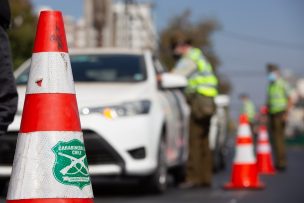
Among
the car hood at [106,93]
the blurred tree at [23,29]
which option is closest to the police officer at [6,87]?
the car hood at [106,93]

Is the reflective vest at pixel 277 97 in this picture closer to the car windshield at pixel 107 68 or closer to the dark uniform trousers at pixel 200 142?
the dark uniform trousers at pixel 200 142

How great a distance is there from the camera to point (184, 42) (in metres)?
12.3

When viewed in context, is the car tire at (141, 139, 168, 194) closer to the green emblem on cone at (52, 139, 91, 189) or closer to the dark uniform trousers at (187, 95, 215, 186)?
the dark uniform trousers at (187, 95, 215, 186)

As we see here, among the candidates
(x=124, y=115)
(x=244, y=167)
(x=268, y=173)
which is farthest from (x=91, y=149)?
(x=268, y=173)

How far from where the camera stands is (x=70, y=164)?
441cm

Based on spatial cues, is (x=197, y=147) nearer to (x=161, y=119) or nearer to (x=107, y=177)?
(x=161, y=119)

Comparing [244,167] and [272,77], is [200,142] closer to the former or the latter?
[244,167]

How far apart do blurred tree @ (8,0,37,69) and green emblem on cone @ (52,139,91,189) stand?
3830 cm

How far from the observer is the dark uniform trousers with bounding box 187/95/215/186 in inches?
465

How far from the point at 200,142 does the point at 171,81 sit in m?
1.60

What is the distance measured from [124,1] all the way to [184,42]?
24423 millimetres

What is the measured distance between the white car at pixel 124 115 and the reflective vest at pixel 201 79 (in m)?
0.34

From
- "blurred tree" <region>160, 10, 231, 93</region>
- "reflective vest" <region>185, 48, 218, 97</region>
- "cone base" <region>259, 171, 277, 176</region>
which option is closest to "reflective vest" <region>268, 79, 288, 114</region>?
"cone base" <region>259, 171, 277, 176</region>

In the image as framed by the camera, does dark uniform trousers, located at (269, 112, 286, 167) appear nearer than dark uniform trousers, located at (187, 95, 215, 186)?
No
